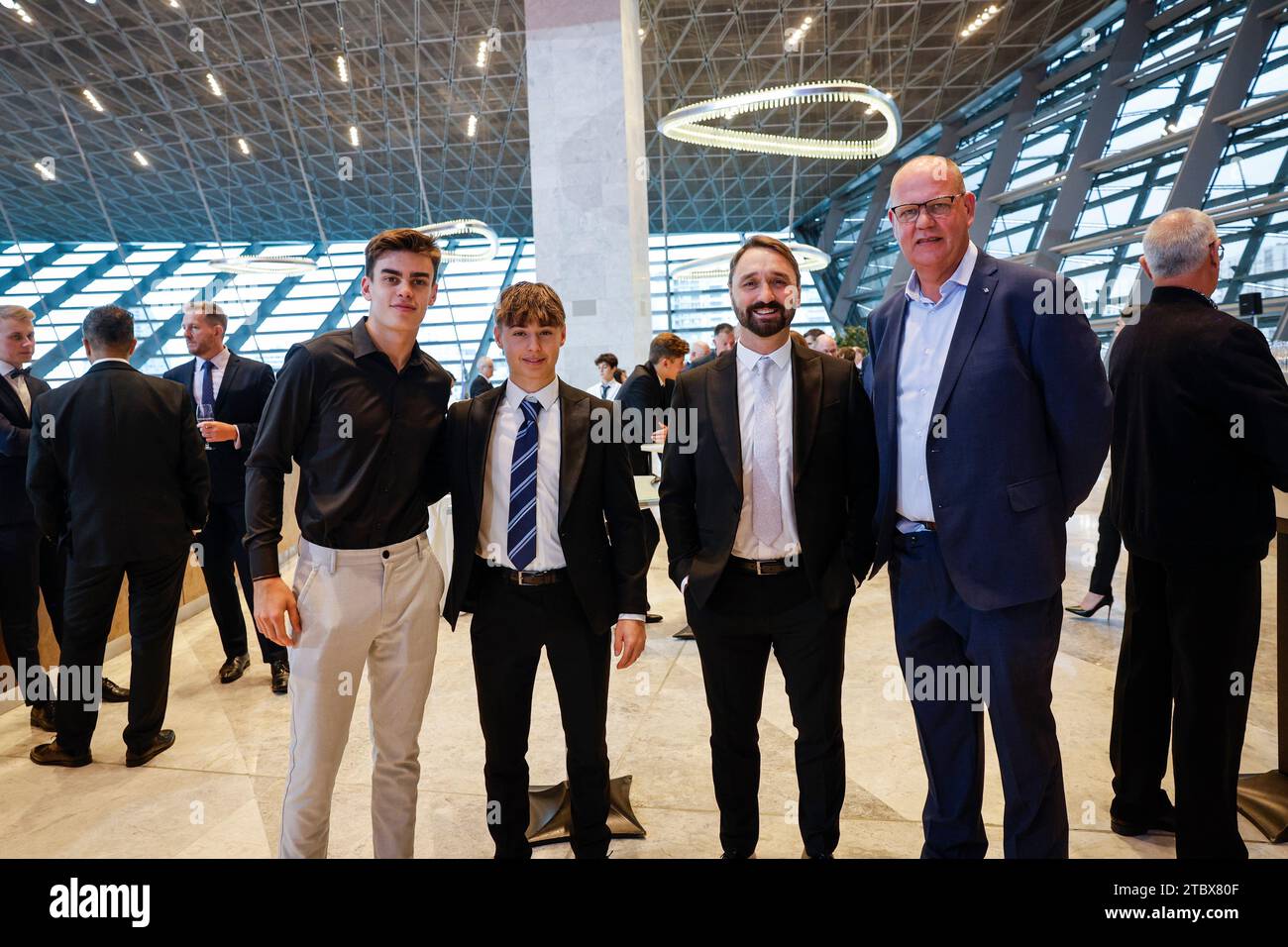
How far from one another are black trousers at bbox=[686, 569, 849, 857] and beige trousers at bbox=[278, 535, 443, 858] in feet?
2.82

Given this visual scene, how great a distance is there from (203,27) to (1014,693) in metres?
20.7

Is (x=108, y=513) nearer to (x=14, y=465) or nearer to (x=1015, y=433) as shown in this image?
(x=14, y=465)

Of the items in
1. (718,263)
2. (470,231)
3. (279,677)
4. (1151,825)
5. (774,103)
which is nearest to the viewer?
(1151,825)

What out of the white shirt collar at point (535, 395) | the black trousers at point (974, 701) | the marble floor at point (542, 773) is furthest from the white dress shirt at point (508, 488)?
the marble floor at point (542, 773)

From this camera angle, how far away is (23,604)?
3771 mm

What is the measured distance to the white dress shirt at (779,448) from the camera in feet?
7.13

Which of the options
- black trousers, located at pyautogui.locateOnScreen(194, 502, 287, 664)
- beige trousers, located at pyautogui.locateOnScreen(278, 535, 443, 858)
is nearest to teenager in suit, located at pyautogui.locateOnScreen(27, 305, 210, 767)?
Result: black trousers, located at pyautogui.locateOnScreen(194, 502, 287, 664)

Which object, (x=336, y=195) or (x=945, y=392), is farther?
(x=336, y=195)

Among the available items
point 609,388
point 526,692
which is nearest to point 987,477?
point 526,692

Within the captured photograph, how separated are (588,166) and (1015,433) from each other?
7.65 meters

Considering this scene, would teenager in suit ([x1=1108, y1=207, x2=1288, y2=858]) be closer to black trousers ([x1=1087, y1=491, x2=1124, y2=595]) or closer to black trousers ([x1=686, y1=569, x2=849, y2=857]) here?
black trousers ([x1=686, y1=569, x2=849, y2=857])

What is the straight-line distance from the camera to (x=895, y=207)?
197 centimetres

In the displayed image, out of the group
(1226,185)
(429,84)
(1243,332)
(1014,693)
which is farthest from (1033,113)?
(1014,693)

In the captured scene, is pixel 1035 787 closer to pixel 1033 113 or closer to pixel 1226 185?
pixel 1226 185
